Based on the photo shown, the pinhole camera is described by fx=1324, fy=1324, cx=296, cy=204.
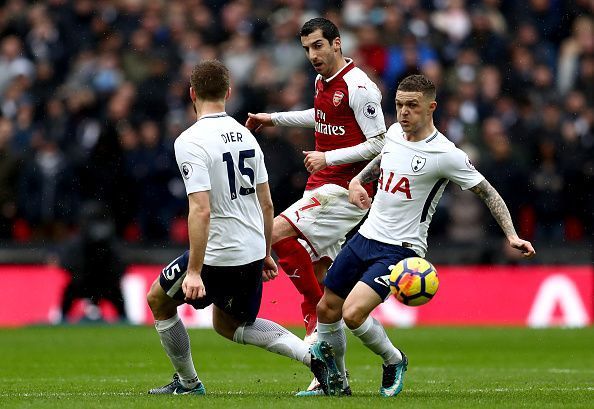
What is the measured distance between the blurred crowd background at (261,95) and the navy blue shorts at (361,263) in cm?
943

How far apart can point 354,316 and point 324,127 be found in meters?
2.06

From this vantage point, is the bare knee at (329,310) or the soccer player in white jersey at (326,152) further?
the soccer player in white jersey at (326,152)

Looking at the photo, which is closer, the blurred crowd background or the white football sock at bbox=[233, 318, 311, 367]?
the white football sock at bbox=[233, 318, 311, 367]

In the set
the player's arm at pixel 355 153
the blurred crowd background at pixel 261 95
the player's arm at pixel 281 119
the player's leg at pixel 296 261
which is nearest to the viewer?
the player's arm at pixel 355 153

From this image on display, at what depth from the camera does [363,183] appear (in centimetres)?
1052

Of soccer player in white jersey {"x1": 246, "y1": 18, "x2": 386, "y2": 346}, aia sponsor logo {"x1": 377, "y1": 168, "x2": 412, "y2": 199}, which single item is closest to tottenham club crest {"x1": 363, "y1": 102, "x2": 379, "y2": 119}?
soccer player in white jersey {"x1": 246, "y1": 18, "x2": 386, "y2": 346}

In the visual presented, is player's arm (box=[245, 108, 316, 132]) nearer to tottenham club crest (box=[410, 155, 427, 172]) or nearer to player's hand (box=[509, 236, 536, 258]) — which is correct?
tottenham club crest (box=[410, 155, 427, 172])

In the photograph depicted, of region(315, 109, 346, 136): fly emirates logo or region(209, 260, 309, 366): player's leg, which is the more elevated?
region(315, 109, 346, 136): fly emirates logo

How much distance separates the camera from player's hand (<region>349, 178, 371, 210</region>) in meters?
10.2

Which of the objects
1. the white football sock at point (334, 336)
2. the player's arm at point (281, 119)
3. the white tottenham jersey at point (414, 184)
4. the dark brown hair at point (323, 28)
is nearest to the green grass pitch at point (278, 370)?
the white football sock at point (334, 336)

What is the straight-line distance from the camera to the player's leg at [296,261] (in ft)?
36.9

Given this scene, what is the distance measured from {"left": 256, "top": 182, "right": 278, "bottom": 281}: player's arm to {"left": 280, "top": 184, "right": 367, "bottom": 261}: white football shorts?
1.11 metres

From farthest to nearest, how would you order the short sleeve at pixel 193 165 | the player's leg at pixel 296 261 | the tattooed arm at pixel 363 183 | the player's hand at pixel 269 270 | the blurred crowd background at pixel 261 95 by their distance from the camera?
1. the blurred crowd background at pixel 261 95
2. the player's leg at pixel 296 261
3. the tattooed arm at pixel 363 183
4. the player's hand at pixel 269 270
5. the short sleeve at pixel 193 165

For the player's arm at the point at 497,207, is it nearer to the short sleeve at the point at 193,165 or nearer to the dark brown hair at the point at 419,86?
the dark brown hair at the point at 419,86
